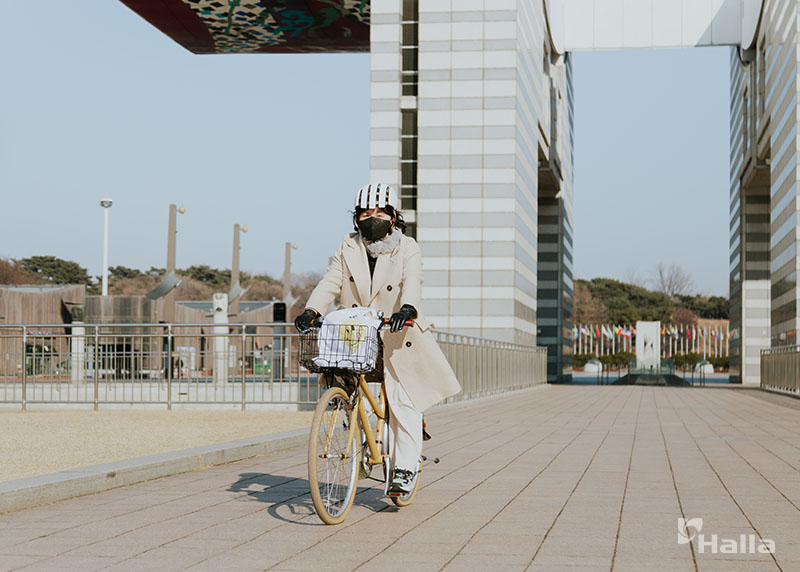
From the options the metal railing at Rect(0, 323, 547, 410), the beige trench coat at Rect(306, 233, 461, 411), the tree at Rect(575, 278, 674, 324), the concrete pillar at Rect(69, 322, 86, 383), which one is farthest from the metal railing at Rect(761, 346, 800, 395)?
the tree at Rect(575, 278, 674, 324)

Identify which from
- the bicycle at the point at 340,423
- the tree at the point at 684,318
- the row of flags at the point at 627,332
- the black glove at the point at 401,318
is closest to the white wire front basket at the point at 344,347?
the bicycle at the point at 340,423

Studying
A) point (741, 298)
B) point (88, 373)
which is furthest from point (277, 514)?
point (741, 298)

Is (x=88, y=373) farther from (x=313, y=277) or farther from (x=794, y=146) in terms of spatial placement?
(x=313, y=277)

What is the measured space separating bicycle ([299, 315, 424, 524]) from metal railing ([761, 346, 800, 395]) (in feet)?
74.3

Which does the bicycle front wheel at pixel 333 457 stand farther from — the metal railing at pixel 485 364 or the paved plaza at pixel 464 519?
the metal railing at pixel 485 364

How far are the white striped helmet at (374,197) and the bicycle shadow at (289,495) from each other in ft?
6.16

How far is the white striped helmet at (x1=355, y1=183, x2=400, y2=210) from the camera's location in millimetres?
6645

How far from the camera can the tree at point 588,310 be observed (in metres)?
107

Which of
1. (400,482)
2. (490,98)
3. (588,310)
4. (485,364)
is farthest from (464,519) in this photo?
(588,310)

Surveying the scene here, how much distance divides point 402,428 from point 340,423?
62 centimetres

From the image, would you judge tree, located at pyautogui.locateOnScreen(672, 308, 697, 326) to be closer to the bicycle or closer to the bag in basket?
the bicycle

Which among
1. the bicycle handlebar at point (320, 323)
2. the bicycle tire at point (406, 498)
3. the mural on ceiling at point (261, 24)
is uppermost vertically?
the mural on ceiling at point (261, 24)

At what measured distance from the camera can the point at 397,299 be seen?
6.78 metres

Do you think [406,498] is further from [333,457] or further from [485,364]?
[485,364]
